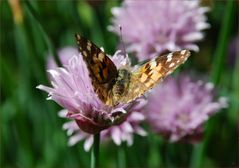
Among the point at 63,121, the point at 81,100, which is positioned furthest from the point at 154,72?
the point at 63,121

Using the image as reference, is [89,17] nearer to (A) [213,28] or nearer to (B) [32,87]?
(B) [32,87]

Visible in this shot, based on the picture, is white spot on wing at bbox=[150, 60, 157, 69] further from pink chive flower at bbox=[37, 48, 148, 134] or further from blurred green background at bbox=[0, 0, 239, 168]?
blurred green background at bbox=[0, 0, 239, 168]

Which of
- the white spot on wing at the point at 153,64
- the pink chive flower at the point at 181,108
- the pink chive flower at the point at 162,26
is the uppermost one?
the pink chive flower at the point at 162,26

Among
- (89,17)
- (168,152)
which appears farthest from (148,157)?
(89,17)

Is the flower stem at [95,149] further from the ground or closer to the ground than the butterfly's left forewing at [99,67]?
closer to the ground

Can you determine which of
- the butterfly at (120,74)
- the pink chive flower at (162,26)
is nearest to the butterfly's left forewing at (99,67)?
the butterfly at (120,74)

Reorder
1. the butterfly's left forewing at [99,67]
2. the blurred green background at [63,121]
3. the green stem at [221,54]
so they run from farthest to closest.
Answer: the blurred green background at [63,121] < the green stem at [221,54] < the butterfly's left forewing at [99,67]

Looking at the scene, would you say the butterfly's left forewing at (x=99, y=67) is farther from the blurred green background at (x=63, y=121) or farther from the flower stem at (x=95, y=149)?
the blurred green background at (x=63, y=121)
